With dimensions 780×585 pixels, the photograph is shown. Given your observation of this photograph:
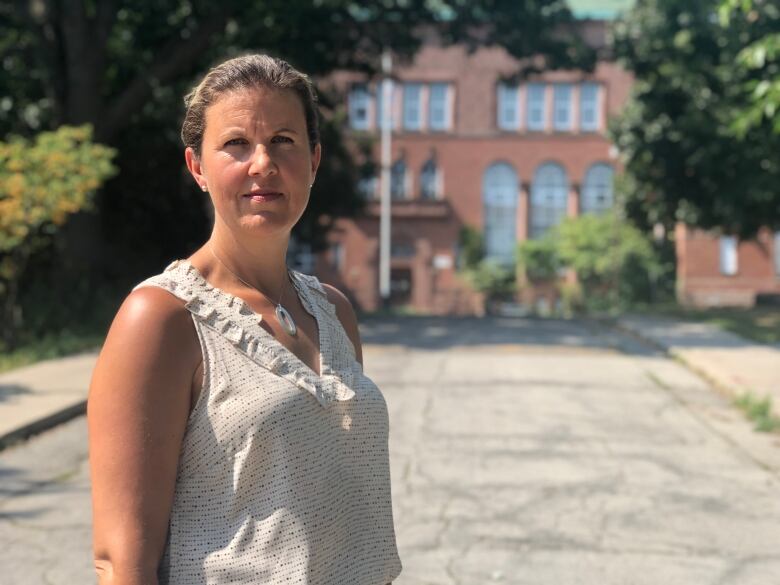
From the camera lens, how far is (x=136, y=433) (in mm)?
1903

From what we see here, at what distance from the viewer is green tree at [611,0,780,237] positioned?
2331 centimetres

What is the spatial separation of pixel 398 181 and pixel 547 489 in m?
54.1

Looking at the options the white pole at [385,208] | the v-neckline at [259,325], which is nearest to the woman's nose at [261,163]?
the v-neckline at [259,325]

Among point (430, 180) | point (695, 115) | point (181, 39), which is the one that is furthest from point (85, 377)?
point (430, 180)

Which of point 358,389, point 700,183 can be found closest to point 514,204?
point 700,183

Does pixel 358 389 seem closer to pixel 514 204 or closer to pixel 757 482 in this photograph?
pixel 757 482

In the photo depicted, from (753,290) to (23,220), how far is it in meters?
44.0

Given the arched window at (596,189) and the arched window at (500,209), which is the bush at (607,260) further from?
the arched window at (500,209)

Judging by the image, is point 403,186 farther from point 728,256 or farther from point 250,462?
point 250,462

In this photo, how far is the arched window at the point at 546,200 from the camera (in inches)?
2424

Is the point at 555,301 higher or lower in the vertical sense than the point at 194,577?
lower

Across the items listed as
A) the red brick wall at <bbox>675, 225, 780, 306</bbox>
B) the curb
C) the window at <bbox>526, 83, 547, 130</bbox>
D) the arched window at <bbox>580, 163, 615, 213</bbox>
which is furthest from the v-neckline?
the window at <bbox>526, 83, 547, 130</bbox>

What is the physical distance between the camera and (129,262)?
2436 centimetres

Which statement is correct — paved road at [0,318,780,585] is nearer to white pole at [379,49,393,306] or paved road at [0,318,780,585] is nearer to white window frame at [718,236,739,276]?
white window frame at [718,236,739,276]
